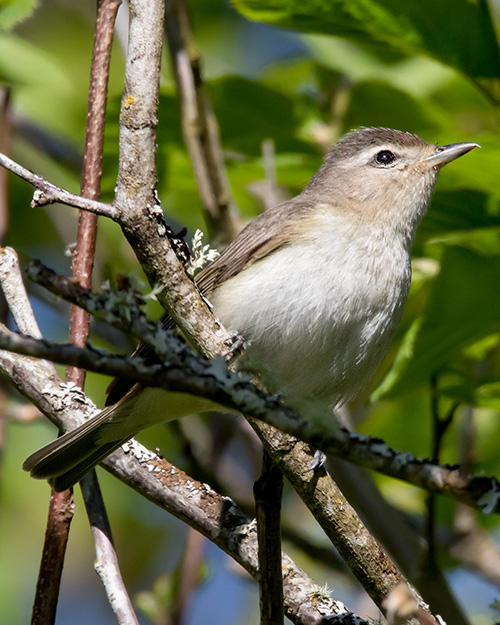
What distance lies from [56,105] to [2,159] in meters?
2.54

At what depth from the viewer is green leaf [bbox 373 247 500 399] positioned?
329cm

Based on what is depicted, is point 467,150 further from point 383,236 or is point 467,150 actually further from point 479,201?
point 383,236

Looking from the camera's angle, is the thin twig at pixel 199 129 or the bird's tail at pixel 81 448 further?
the thin twig at pixel 199 129

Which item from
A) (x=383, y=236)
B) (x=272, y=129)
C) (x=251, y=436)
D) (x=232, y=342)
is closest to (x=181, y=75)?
(x=272, y=129)

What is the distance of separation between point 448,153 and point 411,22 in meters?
0.62

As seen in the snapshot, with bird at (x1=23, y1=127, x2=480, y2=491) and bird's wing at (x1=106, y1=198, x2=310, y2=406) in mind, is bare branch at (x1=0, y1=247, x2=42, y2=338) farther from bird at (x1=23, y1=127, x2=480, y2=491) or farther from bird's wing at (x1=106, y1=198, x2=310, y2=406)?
bird's wing at (x1=106, y1=198, x2=310, y2=406)

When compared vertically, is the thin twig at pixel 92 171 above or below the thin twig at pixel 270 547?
above

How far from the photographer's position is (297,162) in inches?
163

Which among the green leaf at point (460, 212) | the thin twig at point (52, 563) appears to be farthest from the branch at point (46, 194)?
the green leaf at point (460, 212)

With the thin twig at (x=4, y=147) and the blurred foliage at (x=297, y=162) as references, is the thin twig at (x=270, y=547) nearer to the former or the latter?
the blurred foliage at (x=297, y=162)

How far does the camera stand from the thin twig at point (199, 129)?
400 cm

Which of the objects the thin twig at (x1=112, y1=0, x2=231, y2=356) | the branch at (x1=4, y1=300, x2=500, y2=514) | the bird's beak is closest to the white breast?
the bird's beak

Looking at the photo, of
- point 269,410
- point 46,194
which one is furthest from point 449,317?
point 269,410

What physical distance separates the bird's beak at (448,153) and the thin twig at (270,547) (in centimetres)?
182
